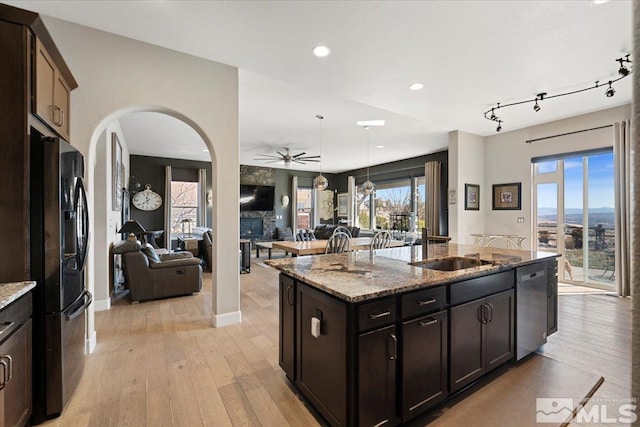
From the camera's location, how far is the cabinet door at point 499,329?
2238 millimetres

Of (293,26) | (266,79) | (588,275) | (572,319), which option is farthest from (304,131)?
(588,275)

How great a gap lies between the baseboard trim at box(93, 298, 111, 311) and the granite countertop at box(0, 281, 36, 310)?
2.29 m

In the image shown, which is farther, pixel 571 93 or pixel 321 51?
pixel 571 93

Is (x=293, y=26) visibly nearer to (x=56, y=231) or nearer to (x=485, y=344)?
(x=56, y=231)

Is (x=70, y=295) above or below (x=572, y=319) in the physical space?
above

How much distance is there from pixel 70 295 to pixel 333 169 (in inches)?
351

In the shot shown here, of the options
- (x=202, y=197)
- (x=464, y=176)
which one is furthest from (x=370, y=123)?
(x=202, y=197)

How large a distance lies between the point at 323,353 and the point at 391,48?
276 centimetres

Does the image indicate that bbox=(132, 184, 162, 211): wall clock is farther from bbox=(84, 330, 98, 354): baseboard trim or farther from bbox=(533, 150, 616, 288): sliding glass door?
bbox=(533, 150, 616, 288): sliding glass door

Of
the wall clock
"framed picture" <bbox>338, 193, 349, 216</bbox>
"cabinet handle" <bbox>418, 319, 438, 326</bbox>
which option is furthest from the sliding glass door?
the wall clock

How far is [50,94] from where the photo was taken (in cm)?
216

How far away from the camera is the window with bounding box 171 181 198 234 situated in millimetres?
8125

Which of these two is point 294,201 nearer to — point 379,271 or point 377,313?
point 379,271

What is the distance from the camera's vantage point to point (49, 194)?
6.04 feet
